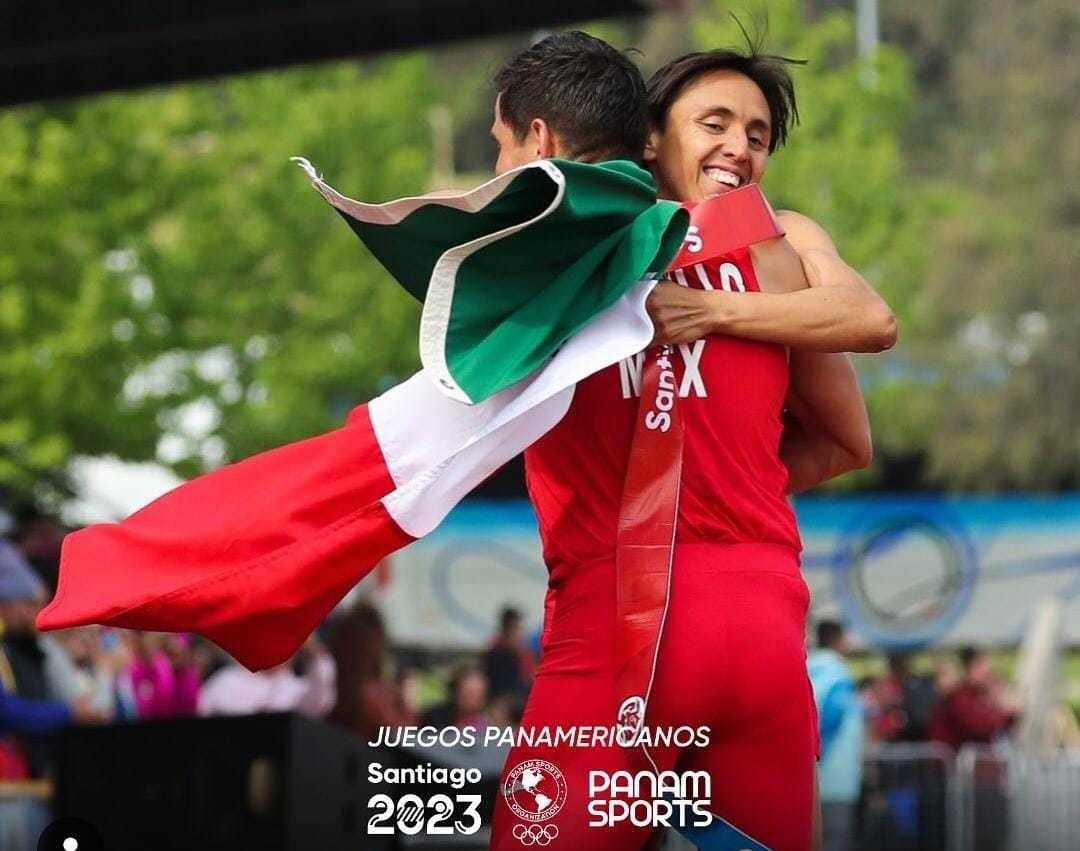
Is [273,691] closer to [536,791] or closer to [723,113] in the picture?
[536,791]

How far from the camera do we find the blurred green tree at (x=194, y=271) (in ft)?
63.4

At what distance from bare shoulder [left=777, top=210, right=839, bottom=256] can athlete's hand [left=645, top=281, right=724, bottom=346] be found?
0.30 metres

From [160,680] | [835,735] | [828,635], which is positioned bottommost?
[835,735]

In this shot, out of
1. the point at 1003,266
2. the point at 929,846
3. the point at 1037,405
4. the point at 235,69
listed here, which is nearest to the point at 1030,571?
the point at 1037,405

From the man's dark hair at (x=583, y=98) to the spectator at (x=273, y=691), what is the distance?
25.8 feet

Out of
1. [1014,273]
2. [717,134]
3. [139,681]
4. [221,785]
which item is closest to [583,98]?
[717,134]

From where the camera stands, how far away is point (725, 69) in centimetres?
419

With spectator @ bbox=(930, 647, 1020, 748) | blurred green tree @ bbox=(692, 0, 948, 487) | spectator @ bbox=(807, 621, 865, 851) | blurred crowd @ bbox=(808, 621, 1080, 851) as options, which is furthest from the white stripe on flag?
blurred green tree @ bbox=(692, 0, 948, 487)

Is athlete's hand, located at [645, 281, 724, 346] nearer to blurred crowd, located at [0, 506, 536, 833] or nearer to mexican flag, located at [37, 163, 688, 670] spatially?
mexican flag, located at [37, 163, 688, 670]

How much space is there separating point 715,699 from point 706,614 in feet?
0.55

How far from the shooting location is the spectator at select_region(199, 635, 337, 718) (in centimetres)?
1182

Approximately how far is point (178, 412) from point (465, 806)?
17.0 meters

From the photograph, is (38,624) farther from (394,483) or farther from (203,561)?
(394,483)

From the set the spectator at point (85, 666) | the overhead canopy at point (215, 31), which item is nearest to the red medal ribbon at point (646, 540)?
the overhead canopy at point (215, 31)
